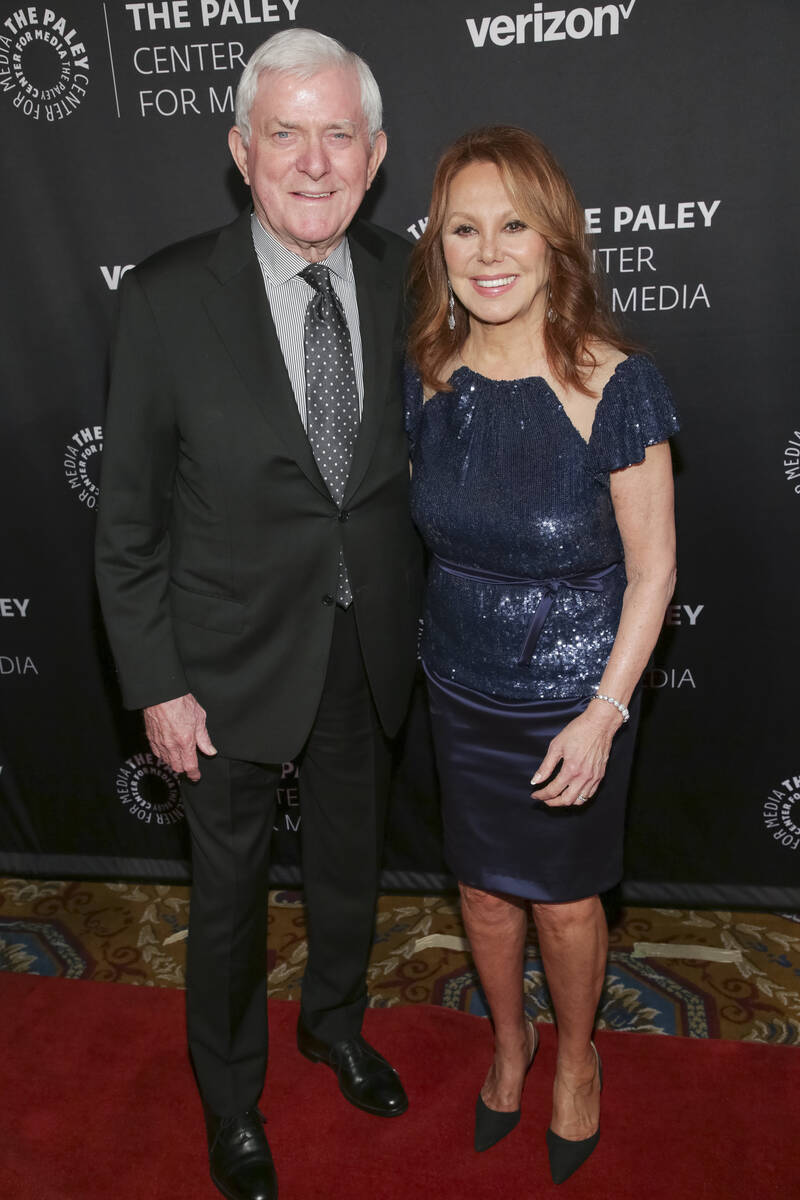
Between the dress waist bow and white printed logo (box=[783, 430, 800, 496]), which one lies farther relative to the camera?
white printed logo (box=[783, 430, 800, 496])

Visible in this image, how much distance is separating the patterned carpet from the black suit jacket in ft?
3.41

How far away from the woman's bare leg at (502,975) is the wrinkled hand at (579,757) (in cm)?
35

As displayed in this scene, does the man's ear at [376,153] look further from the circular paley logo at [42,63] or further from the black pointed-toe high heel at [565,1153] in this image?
the black pointed-toe high heel at [565,1153]

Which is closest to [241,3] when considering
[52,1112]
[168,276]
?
[168,276]

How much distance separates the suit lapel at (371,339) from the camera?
6.63 ft

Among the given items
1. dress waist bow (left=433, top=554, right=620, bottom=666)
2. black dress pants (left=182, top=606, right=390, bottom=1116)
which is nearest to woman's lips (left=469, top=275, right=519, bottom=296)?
dress waist bow (left=433, top=554, right=620, bottom=666)

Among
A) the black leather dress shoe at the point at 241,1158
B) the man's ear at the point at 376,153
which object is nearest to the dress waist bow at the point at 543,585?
the man's ear at the point at 376,153

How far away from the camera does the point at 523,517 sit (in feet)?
6.30

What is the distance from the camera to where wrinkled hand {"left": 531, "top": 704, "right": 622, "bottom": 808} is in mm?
1974

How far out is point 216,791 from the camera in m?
2.14

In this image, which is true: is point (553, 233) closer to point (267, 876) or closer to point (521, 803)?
point (521, 803)

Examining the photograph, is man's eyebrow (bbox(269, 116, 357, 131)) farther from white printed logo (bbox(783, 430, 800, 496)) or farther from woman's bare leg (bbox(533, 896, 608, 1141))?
woman's bare leg (bbox(533, 896, 608, 1141))

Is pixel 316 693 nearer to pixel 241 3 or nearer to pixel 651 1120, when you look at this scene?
pixel 651 1120

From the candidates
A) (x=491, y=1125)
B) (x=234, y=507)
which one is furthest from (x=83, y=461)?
(x=491, y=1125)
